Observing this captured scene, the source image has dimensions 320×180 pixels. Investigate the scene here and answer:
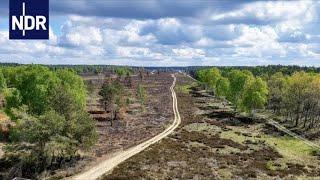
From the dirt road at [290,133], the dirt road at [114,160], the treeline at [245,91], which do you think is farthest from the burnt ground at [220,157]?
the treeline at [245,91]

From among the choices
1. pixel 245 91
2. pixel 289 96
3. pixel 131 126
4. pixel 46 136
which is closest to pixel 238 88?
pixel 245 91

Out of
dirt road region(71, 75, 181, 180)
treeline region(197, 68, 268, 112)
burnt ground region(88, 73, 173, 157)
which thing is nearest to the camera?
dirt road region(71, 75, 181, 180)

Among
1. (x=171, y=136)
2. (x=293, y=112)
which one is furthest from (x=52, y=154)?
(x=293, y=112)

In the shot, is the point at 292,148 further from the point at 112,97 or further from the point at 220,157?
the point at 112,97

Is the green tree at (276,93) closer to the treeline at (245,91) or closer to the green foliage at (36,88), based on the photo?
the treeline at (245,91)

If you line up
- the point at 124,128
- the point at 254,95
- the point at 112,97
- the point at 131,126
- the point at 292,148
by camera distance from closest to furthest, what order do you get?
the point at 292,148 → the point at 124,128 → the point at 131,126 → the point at 254,95 → the point at 112,97

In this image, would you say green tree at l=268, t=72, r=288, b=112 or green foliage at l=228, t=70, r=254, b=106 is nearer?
green foliage at l=228, t=70, r=254, b=106

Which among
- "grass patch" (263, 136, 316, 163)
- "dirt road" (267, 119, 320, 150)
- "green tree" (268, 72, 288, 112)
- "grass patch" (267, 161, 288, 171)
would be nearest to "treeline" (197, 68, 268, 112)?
"dirt road" (267, 119, 320, 150)

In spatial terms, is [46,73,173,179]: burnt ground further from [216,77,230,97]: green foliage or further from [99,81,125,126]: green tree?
[216,77,230,97]: green foliage

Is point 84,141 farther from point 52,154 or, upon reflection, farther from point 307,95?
point 307,95
